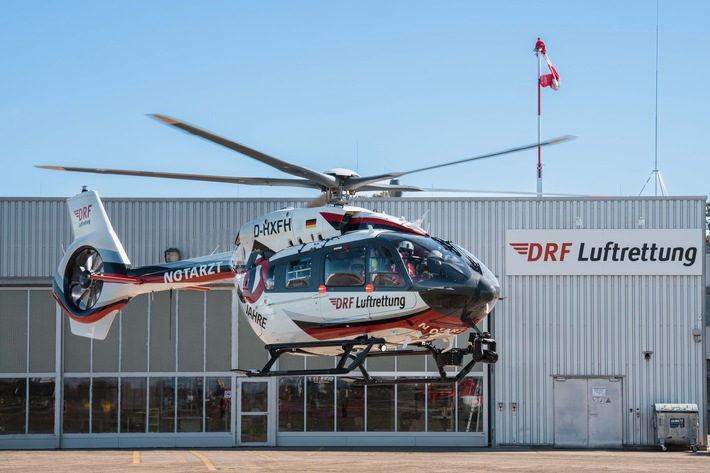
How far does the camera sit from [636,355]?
102 ft

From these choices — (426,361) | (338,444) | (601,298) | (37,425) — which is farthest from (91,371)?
(601,298)

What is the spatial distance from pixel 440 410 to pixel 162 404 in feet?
29.9

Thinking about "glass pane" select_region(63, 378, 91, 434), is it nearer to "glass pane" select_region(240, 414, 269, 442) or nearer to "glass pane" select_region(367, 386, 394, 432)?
"glass pane" select_region(240, 414, 269, 442)

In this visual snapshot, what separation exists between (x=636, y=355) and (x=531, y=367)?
339cm

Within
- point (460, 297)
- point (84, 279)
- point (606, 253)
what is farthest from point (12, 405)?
point (460, 297)

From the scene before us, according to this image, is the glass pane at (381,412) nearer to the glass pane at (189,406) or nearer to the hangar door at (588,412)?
the hangar door at (588,412)

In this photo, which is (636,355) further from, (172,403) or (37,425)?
(37,425)

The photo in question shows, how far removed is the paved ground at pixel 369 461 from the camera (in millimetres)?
21094

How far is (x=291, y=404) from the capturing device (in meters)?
31.7

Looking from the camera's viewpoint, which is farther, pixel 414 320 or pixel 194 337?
pixel 194 337

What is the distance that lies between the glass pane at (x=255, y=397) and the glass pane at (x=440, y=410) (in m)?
5.38

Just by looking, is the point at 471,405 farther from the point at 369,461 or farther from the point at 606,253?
the point at 369,461

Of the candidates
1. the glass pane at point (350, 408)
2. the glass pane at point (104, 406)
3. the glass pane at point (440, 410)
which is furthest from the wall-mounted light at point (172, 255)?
the glass pane at point (440, 410)

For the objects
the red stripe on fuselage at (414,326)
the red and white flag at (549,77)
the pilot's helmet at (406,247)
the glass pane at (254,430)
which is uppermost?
the red and white flag at (549,77)
